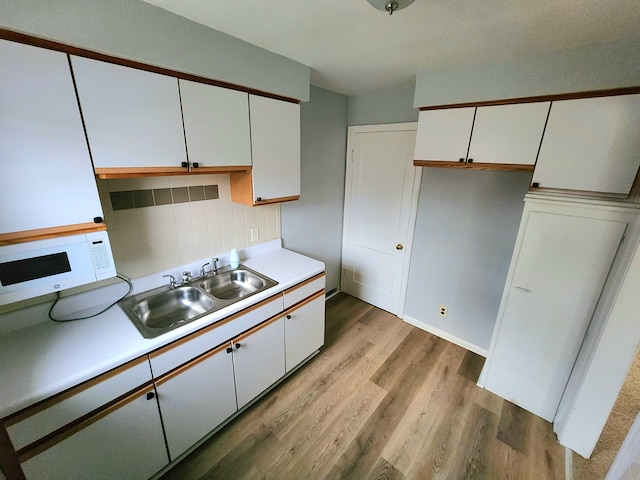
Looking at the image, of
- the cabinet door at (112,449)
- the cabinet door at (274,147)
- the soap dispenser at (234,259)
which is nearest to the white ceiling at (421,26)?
the cabinet door at (274,147)

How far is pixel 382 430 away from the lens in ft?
5.84

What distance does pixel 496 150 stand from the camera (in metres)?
1.75

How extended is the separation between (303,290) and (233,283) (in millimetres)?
541

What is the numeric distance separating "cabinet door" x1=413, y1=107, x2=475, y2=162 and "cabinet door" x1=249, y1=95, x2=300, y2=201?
38.4 inches

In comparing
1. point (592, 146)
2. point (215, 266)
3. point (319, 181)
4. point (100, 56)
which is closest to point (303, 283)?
point (215, 266)

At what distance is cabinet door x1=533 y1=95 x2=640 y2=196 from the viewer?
136 cm

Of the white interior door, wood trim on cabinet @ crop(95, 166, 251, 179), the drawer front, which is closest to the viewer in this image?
wood trim on cabinet @ crop(95, 166, 251, 179)

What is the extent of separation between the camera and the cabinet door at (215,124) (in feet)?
4.61

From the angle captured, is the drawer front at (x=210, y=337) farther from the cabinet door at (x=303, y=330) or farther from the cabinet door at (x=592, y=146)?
the cabinet door at (x=592, y=146)

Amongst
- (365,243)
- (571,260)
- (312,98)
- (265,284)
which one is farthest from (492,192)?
(265,284)

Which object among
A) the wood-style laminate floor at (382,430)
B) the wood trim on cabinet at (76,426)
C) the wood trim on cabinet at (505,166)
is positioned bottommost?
the wood-style laminate floor at (382,430)

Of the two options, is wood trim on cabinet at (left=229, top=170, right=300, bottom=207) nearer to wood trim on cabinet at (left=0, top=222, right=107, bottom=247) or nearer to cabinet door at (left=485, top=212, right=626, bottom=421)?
wood trim on cabinet at (left=0, top=222, right=107, bottom=247)

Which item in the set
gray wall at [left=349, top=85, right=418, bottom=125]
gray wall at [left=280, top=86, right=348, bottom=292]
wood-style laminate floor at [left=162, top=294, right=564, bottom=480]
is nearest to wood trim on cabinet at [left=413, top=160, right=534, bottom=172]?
gray wall at [left=349, top=85, right=418, bottom=125]

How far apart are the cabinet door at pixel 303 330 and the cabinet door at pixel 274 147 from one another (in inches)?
34.6
